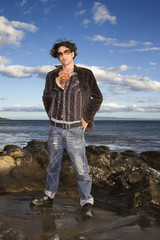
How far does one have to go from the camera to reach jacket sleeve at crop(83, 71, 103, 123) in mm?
3816

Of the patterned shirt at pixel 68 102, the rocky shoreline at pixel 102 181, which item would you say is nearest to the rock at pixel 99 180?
the rocky shoreline at pixel 102 181

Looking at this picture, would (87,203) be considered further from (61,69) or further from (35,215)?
(61,69)

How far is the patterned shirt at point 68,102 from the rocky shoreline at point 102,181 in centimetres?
206

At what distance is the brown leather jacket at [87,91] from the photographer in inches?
149

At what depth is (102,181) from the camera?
589 cm

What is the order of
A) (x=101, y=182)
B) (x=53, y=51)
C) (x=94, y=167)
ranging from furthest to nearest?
(x=94, y=167) < (x=101, y=182) < (x=53, y=51)

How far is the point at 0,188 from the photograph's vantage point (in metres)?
4.79

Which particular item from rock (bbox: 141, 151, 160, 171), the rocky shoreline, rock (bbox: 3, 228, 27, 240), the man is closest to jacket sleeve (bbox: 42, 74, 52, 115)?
the man

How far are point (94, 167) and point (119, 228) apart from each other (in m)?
3.21

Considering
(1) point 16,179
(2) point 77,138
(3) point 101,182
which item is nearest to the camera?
(2) point 77,138

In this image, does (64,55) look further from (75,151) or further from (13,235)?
(13,235)

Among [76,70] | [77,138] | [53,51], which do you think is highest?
[53,51]

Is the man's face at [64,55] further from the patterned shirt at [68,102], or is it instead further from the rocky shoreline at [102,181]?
the rocky shoreline at [102,181]

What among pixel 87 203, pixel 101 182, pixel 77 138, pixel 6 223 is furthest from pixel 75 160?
pixel 101 182
